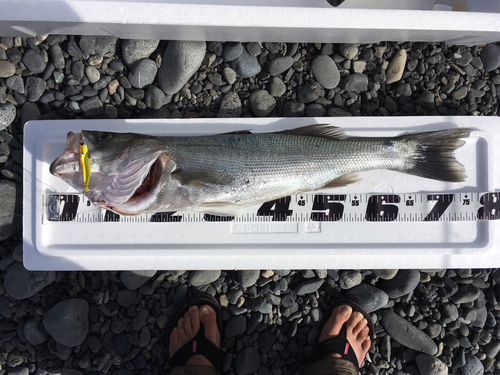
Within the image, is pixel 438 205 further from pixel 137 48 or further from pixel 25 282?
pixel 25 282

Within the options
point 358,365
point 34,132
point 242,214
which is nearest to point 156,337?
point 242,214

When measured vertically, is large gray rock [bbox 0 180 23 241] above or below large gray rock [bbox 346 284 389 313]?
above

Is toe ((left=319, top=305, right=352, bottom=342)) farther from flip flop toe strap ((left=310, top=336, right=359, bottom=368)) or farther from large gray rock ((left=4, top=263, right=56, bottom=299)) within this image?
large gray rock ((left=4, top=263, right=56, bottom=299))

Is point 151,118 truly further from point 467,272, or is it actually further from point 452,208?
point 467,272

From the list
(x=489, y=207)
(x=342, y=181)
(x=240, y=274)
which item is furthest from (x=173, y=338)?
(x=489, y=207)

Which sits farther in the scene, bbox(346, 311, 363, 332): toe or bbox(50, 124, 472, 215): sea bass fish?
bbox(346, 311, 363, 332): toe

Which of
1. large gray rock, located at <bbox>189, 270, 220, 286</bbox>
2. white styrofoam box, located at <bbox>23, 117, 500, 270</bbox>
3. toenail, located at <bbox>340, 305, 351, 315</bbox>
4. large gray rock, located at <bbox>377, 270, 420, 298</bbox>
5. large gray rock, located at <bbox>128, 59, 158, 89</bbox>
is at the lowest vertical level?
toenail, located at <bbox>340, 305, 351, 315</bbox>

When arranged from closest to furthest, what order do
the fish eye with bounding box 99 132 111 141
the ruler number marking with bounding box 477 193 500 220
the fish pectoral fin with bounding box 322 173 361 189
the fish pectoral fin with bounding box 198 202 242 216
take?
1. the fish eye with bounding box 99 132 111 141
2. the fish pectoral fin with bounding box 198 202 242 216
3. the fish pectoral fin with bounding box 322 173 361 189
4. the ruler number marking with bounding box 477 193 500 220

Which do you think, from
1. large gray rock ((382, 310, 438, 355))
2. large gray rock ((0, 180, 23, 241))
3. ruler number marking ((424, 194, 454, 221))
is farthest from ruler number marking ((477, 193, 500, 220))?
large gray rock ((0, 180, 23, 241))
